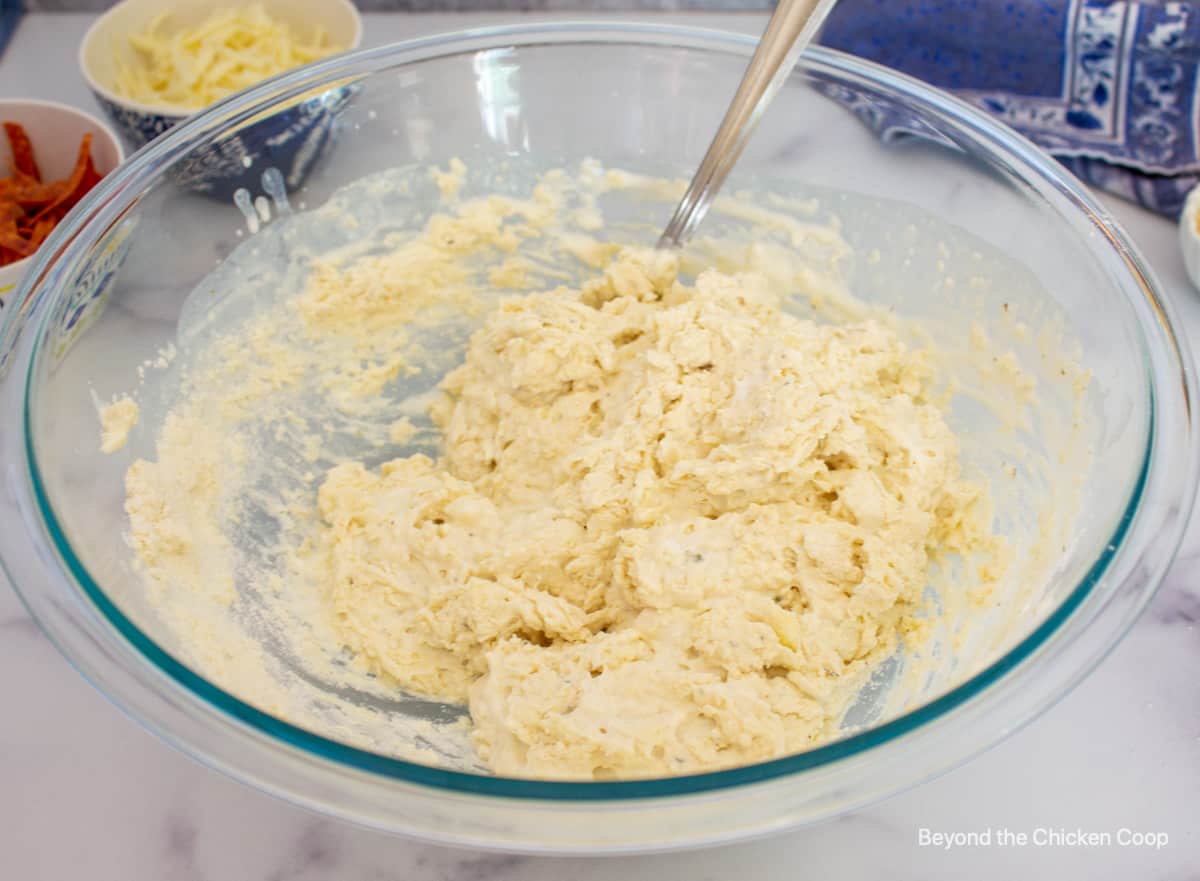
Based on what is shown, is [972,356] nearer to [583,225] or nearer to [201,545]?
[583,225]

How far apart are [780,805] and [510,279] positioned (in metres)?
1.13

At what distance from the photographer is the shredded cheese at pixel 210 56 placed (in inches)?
80.7

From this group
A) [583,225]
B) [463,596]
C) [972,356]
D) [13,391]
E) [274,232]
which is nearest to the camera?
[13,391]

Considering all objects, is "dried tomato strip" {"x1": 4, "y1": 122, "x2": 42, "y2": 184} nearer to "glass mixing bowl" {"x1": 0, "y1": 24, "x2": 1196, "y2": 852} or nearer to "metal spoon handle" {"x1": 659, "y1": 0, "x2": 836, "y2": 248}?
"glass mixing bowl" {"x1": 0, "y1": 24, "x2": 1196, "y2": 852}

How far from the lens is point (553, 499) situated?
154cm

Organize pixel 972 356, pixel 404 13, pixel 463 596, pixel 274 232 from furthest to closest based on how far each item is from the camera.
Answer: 1. pixel 404 13
2. pixel 274 232
3. pixel 972 356
4. pixel 463 596

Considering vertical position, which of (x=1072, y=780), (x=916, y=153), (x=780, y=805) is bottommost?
(x=1072, y=780)

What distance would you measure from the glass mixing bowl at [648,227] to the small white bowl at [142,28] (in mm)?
431

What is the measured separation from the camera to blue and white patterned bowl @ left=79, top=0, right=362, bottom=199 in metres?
1.64

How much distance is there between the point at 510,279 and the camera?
1.88 metres

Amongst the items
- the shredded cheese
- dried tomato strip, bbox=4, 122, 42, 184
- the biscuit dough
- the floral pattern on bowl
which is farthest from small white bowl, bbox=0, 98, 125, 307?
the biscuit dough

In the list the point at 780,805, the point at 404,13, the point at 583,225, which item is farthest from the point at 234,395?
the point at 404,13

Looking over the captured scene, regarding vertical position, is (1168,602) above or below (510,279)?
below

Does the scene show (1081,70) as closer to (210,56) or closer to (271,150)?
(271,150)
